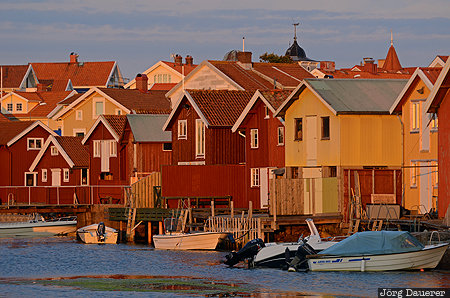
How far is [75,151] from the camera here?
88625 millimetres

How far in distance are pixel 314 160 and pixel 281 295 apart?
20468mm

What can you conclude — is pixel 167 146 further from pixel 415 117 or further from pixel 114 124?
pixel 415 117

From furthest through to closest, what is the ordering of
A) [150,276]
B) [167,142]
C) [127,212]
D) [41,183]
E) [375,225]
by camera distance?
[41,183], [167,142], [127,212], [375,225], [150,276]

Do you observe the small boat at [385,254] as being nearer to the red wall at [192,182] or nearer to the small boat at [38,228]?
the red wall at [192,182]

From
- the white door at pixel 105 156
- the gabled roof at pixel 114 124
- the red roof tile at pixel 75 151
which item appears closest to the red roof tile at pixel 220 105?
the gabled roof at pixel 114 124

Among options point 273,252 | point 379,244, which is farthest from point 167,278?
point 379,244

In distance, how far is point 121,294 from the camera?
4028 centimetres

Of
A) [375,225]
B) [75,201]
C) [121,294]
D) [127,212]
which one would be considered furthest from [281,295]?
[75,201]

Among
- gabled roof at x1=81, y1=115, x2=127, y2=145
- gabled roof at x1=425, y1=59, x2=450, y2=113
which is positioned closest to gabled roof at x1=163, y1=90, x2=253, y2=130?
gabled roof at x1=81, y1=115, x2=127, y2=145

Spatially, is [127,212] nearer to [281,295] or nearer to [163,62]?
[281,295]

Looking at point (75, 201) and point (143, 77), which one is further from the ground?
point (143, 77)

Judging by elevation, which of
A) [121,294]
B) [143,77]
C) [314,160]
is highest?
[143,77]

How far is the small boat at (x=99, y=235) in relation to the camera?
222 ft

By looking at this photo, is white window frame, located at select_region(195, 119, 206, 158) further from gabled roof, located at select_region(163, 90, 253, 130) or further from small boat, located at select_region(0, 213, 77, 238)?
small boat, located at select_region(0, 213, 77, 238)
